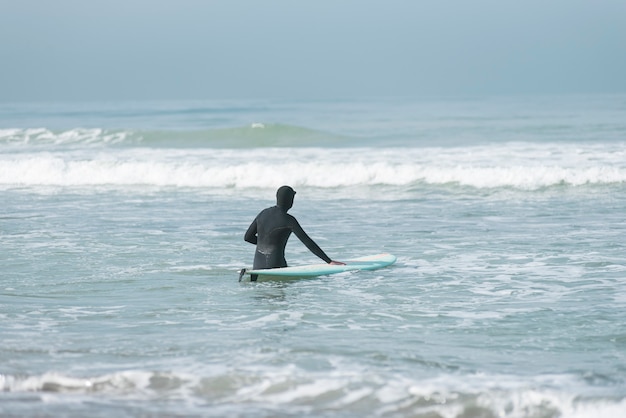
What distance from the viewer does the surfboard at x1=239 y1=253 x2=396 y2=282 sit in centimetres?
1045

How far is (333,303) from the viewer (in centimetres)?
937

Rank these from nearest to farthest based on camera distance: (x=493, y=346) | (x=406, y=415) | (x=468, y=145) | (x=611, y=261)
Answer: (x=406, y=415) < (x=493, y=346) < (x=611, y=261) < (x=468, y=145)

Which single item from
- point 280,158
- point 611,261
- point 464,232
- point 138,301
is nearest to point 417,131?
point 280,158

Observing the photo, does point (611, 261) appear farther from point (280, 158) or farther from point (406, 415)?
point (280, 158)

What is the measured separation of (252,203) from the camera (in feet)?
64.7

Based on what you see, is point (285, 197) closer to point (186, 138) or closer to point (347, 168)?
point (347, 168)

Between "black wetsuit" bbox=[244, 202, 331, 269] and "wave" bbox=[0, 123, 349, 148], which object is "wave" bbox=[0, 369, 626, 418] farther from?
"wave" bbox=[0, 123, 349, 148]

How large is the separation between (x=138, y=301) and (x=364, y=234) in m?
5.43

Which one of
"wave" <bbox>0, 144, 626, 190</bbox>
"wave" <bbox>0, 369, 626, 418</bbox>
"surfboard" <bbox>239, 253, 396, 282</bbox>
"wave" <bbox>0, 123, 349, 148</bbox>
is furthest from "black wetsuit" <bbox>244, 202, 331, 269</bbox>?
"wave" <bbox>0, 123, 349, 148</bbox>

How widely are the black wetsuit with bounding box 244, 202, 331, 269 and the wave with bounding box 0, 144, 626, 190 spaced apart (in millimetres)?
12355

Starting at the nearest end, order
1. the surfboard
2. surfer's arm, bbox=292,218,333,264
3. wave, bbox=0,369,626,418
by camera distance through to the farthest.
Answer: wave, bbox=0,369,626,418
surfer's arm, bbox=292,218,333,264
the surfboard

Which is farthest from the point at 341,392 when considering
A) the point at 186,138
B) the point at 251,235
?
the point at 186,138

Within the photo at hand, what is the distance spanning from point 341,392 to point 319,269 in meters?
4.34

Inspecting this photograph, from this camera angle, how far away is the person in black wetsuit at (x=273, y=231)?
10.5 m
